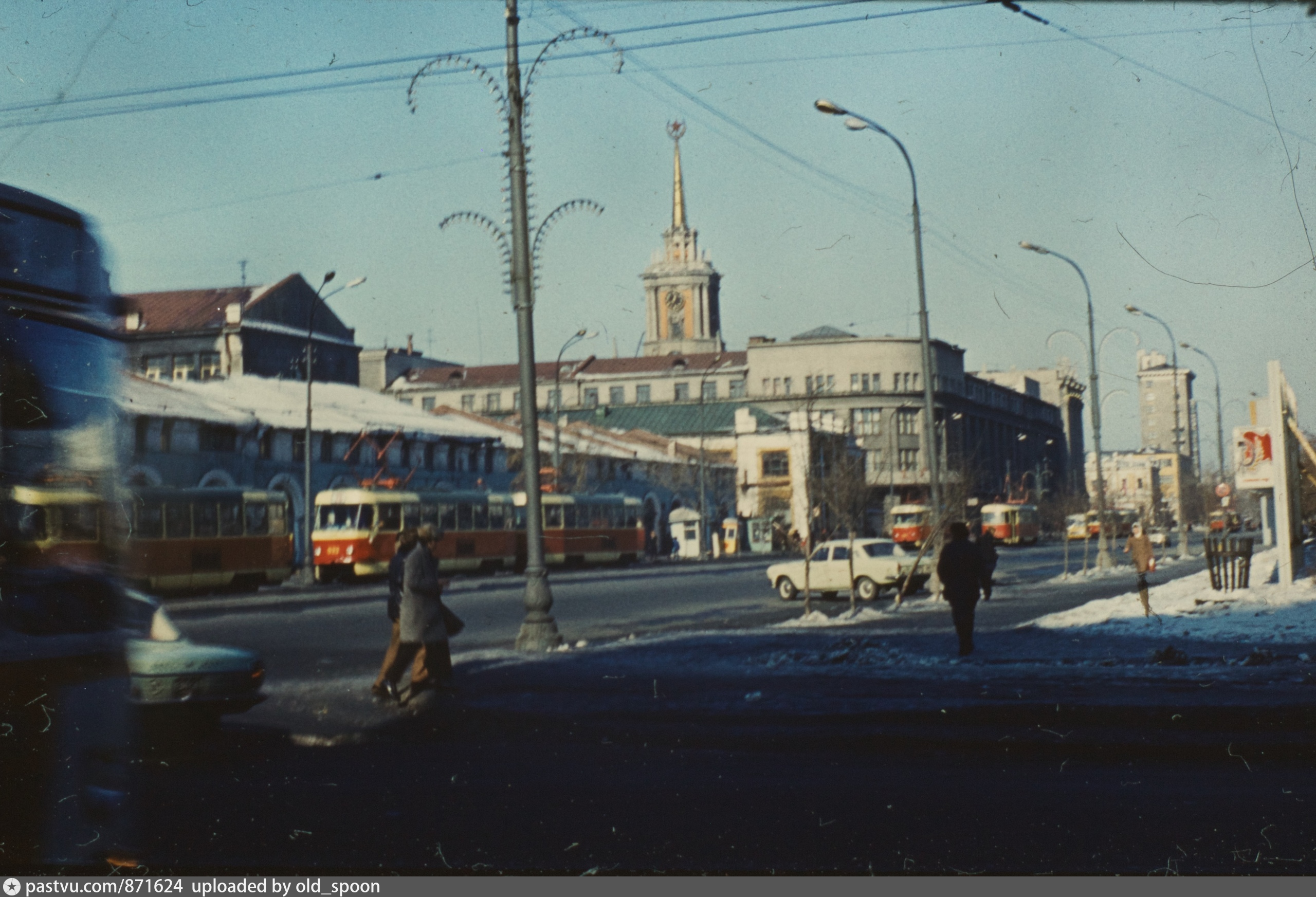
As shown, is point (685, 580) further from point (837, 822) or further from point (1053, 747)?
point (837, 822)

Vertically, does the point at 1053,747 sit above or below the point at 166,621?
below

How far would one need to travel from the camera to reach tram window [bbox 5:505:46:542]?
4.41 m

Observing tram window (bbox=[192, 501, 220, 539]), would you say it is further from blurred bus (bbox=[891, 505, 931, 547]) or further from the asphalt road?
blurred bus (bbox=[891, 505, 931, 547])

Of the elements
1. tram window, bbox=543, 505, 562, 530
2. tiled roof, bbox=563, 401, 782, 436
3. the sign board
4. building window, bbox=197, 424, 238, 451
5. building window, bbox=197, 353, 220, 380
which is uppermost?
tiled roof, bbox=563, 401, 782, 436

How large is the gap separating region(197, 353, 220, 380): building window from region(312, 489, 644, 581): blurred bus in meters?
12.9

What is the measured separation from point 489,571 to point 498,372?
18.5 metres

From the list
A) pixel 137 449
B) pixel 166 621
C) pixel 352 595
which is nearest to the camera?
pixel 166 621

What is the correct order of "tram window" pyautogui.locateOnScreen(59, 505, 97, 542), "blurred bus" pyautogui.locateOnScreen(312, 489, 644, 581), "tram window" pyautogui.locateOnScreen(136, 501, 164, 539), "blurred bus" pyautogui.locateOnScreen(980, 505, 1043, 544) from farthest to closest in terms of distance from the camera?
"blurred bus" pyautogui.locateOnScreen(980, 505, 1043, 544)
"blurred bus" pyautogui.locateOnScreen(312, 489, 644, 581)
"tram window" pyautogui.locateOnScreen(136, 501, 164, 539)
"tram window" pyautogui.locateOnScreen(59, 505, 97, 542)

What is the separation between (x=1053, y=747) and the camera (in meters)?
9.15

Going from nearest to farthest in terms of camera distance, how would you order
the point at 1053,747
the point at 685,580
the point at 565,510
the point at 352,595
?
1. the point at 1053,747
2. the point at 352,595
3. the point at 685,580
4. the point at 565,510

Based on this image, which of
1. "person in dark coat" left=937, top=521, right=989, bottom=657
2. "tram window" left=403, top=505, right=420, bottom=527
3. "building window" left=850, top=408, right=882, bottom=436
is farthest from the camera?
"tram window" left=403, top=505, right=420, bottom=527

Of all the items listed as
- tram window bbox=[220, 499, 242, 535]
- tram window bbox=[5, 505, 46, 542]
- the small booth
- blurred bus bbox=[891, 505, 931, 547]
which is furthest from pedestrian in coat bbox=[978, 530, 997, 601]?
the small booth

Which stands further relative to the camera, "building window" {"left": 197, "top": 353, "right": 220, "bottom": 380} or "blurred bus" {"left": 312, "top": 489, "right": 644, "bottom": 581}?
"blurred bus" {"left": 312, "top": 489, "right": 644, "bottom": 581}

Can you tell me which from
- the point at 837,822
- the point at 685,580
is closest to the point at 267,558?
the point at 685,580
